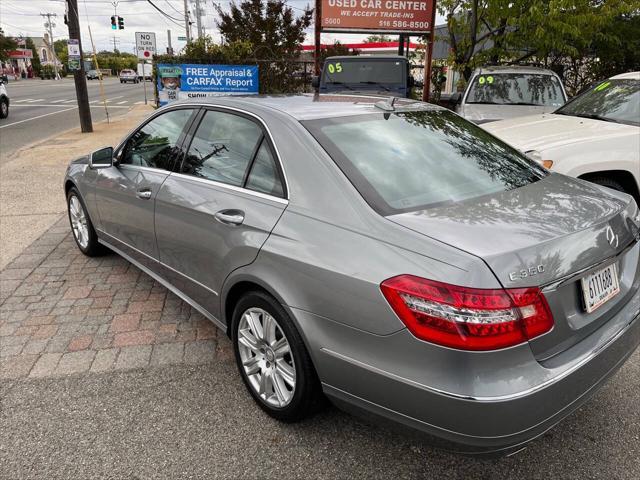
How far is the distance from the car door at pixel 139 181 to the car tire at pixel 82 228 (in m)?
0.53

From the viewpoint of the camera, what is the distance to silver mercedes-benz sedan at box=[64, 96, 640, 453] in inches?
74.6

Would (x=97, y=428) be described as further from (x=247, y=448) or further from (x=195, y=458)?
(x=247, y=448)

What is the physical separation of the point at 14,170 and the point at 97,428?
8.28 m

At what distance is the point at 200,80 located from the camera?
13.5 meters

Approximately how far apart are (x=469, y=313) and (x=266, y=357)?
120cm

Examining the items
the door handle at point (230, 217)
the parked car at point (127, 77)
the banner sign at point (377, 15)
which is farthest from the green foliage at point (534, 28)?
the parked car at point (127, 77)

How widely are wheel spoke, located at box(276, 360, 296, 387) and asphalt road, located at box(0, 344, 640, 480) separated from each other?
30cm

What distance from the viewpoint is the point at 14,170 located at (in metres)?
9.42

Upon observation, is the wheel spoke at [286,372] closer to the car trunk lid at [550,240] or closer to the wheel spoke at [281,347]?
the wheel spoke at [281,347]

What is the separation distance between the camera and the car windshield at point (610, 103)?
5504 mm

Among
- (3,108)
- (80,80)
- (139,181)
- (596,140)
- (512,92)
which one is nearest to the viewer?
(139,181)

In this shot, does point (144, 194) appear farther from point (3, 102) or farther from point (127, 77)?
point (127, 77)

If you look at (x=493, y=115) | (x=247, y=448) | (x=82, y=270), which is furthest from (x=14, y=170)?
(x=247, y=448)

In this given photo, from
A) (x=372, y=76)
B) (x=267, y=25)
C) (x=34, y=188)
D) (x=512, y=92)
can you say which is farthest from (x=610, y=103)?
(x=267, y=25)
